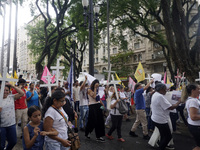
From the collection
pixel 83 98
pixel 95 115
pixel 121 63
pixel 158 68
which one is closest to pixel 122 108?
pixel 95 115

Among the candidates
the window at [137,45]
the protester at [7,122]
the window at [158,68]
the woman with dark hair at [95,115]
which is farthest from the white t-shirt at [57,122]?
the window at [137,45]

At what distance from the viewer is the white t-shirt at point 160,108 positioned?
3.69m

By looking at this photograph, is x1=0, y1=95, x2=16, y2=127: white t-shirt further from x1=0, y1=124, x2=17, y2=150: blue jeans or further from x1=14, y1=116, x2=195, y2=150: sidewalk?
x1=14, y1=116, x2=195, y2=150: sidewalk

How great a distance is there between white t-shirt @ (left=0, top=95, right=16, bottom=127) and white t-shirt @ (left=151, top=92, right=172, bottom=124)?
9.97 ft

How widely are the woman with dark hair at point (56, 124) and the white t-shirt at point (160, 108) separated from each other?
2.20 m

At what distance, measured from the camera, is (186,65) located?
665 centimetres

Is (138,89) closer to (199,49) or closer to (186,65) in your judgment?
(186,65)

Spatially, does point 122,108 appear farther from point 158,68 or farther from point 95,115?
point 158,68

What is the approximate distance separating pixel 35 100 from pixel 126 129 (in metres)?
3.51

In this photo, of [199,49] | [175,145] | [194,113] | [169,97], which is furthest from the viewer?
[199,49]

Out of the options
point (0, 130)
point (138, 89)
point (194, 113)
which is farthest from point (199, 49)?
point (0, 130)

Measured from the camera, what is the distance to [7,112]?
3.27 metres

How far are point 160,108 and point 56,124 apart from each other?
2.42m

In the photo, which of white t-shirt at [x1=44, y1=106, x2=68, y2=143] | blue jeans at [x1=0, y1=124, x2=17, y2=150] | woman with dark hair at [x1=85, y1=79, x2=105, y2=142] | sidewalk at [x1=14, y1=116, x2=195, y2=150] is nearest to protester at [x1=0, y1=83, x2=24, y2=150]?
blue jeans at [x1=0, y1=124, x2=17, y2=150]
